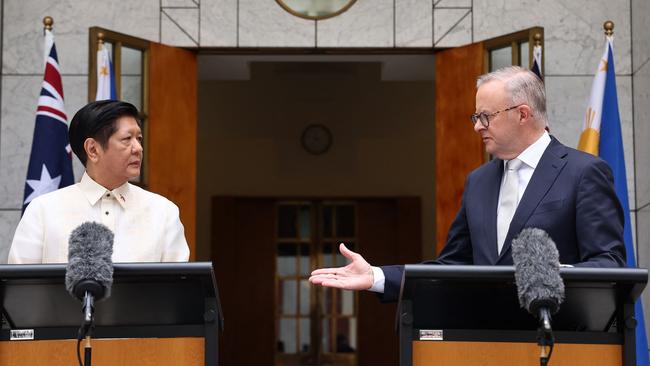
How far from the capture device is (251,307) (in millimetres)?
10453

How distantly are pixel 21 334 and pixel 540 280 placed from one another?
1.25 meters

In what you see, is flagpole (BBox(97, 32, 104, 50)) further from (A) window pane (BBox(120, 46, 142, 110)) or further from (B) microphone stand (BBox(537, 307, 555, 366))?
(B) microphone stand (BBox(537, 307, 555, 366))

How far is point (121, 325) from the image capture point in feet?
9.32

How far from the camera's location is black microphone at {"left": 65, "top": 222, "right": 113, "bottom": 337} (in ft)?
8.67

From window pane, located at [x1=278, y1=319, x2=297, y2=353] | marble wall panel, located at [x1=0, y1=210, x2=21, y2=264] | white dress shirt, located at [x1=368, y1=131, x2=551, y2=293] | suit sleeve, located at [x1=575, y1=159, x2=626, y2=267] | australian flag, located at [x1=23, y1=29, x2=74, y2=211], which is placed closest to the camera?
suit sleeve, located at [x1=575, y1=159, x2=626, y2=267]

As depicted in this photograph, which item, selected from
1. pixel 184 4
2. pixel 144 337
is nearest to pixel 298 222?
pixel 184 4

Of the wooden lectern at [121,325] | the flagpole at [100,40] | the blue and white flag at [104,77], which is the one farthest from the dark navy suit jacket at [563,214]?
the flagpole at [100,40]

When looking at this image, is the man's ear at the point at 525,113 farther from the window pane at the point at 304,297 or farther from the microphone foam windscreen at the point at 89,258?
the window pane at the point at 304,297

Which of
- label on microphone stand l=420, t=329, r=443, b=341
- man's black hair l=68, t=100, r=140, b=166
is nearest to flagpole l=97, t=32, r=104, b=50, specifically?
man's black hair l=68, t=100, r=140, b=166

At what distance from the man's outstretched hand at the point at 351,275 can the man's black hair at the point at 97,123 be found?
0.85 m

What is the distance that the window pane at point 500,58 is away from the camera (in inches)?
241

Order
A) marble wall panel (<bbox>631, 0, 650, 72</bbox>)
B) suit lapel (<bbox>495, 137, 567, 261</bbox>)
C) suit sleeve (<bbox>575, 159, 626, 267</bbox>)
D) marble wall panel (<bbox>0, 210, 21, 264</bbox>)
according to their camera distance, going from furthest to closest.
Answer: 1. marble wall panel (<bbox>0, 210, 21, 264</bbox>)
2. marble wall panel (<bbox>631, 0, 650, 72</bbox>)
3. suit lapel (<bbox>495, 137, 567, 261</bbox>)
4. suit sleeve (<bbox>575, 159, 626, 267</bbox>)

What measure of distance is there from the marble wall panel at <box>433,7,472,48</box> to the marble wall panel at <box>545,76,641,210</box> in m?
0.53

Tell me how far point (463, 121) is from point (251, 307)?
4.65m
